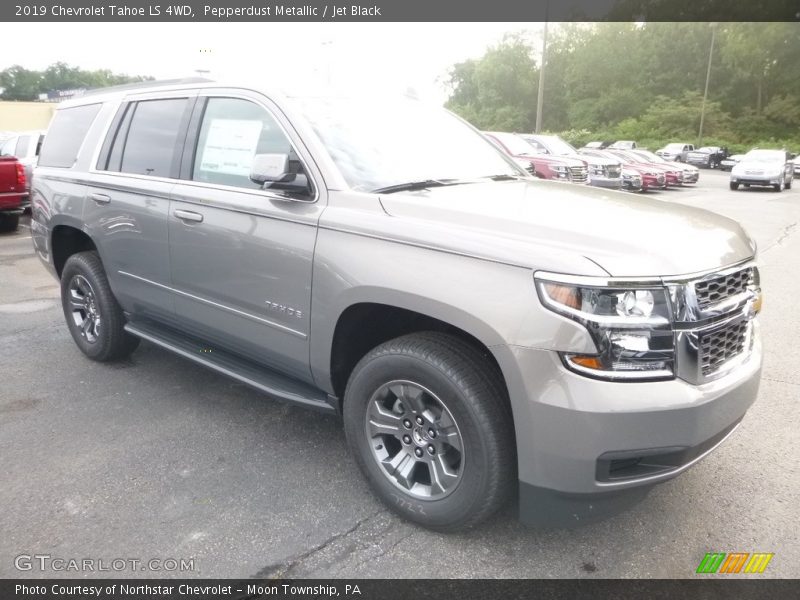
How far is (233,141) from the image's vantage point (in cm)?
351

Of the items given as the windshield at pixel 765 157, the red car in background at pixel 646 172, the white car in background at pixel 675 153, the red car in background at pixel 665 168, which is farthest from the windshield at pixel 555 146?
the white car in background at pixel 675 153

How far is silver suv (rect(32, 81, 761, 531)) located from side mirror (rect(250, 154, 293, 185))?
0.04 ft

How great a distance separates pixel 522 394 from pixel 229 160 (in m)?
2.13

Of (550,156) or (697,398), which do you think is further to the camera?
(550,156)

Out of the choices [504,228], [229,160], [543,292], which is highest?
[229,160]

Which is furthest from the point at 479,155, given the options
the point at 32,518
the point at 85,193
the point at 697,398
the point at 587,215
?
the point at 32,518

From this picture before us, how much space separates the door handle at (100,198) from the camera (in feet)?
13.8

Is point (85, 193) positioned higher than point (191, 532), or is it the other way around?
point (85, 193)

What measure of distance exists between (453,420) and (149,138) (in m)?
2.80

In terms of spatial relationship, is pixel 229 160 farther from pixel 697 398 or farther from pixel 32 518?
pixel 697 398

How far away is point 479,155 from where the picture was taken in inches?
153

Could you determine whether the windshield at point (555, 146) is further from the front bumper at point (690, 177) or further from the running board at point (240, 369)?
the running board at point (240, 369)

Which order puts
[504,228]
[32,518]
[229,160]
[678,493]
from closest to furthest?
1. [504,228]
2. [32,518]
3. [678,493]
4. [229,160]
